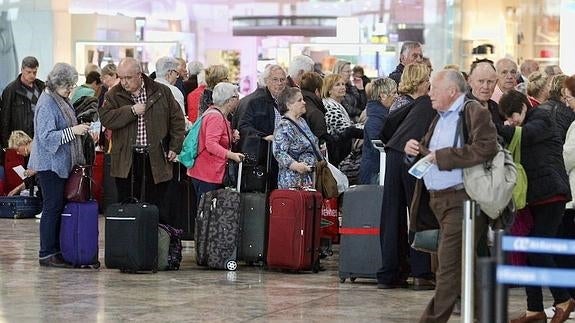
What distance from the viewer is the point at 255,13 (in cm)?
2302

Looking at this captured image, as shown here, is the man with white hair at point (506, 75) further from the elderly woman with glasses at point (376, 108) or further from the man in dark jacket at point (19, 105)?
the man in dark jacket at point (19, 105)

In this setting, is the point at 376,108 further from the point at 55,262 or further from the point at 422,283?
the point at 55,262

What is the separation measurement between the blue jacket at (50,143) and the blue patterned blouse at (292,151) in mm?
1679

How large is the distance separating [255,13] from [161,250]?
11.8 m

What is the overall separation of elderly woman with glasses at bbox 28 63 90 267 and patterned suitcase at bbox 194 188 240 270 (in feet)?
3.59

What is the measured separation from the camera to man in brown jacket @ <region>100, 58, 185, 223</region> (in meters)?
11.5

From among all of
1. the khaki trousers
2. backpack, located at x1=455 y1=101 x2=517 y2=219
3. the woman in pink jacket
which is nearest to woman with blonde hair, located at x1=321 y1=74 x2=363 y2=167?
the woman in pink jacket

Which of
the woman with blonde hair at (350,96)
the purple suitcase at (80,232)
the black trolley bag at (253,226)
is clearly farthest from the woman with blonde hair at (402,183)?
the woman with blonde hair at (350,96)

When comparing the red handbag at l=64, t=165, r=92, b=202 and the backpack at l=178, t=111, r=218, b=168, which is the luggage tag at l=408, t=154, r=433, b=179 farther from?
the red handbag at l=64, t=165, r=92, b=202

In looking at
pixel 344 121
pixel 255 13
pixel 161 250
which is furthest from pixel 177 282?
pixel 255 13

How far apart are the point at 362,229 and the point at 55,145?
253 centimetres

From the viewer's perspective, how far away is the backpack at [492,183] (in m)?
7.94

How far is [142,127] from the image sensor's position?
1155 centimetres

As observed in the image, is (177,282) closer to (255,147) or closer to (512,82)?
(255,147)
